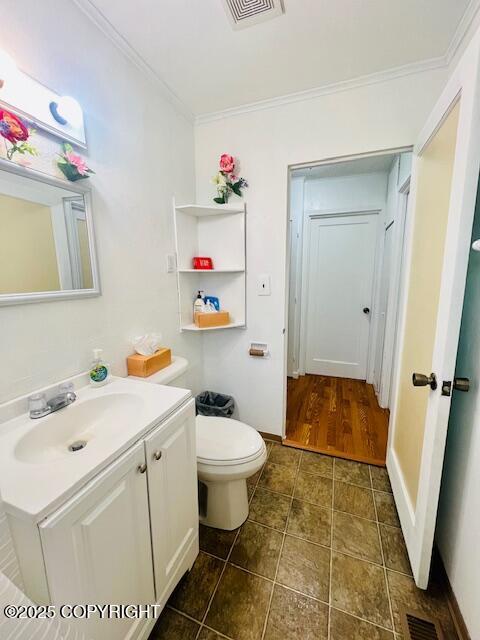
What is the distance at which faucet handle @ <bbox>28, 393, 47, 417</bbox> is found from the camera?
0.94 metres

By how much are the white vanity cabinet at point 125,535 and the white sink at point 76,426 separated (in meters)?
0.15

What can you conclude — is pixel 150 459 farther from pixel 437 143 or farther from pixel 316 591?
pixel 437 143

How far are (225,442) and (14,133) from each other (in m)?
1.53

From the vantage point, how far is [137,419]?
94 cm

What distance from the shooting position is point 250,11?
1.13m

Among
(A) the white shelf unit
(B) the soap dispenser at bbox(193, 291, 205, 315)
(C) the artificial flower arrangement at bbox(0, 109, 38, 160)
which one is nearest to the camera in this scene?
(C) the artificial flower arrangement at bbox(0, 109, 38, 160)

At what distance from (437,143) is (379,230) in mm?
1867

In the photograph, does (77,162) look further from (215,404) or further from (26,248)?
(215,404)

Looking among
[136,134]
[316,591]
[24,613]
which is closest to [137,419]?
[24,613]

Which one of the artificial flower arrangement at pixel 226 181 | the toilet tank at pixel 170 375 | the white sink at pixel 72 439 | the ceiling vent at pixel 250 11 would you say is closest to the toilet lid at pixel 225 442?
the toilet tank at pixel 170 375

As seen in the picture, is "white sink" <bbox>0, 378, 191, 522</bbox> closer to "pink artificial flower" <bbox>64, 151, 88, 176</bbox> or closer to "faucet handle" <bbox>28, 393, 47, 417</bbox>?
"faucet handle" <bbox>28, 393, 47, 417</bbox>

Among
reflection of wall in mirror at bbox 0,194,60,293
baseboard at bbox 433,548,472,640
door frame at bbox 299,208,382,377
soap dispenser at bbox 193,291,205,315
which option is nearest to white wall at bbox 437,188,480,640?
baseboard at bbox 433,548,472,640

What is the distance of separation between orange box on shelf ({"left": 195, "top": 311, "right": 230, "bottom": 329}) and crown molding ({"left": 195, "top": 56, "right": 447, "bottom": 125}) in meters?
1.36

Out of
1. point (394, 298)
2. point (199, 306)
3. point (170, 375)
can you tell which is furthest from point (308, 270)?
point (170, 375)
